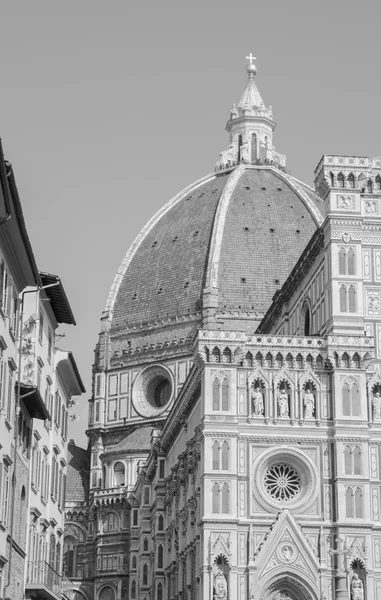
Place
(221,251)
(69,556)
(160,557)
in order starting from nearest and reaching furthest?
(160,557), (69,556), (221,251)

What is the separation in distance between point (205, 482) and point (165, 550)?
64.7 feet

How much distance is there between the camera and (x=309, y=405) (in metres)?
52.0

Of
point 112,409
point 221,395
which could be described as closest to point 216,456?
point 221,395

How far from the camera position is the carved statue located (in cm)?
5169

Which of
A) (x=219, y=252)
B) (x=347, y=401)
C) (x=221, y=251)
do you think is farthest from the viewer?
(x=221, y=251)

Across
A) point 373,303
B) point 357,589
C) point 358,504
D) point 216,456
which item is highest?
point 373,303

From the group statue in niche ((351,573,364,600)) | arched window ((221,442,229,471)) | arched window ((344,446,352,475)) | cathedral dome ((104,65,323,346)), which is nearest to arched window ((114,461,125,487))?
cathedral dome ((104,65,323,346))

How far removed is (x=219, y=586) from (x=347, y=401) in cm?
955

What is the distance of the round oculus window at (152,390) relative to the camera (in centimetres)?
9750

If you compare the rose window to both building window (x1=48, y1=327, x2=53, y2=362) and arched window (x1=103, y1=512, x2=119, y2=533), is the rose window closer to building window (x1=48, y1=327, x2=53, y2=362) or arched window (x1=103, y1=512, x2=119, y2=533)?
building window (x1=48, y1=327, x2=53, y2=362)

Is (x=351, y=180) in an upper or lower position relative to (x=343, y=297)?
upper

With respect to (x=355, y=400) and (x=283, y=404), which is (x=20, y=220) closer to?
(x=283, y=404)

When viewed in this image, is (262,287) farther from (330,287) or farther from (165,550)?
(330,287)

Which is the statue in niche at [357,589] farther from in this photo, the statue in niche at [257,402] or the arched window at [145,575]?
the arched window at [145,575]
